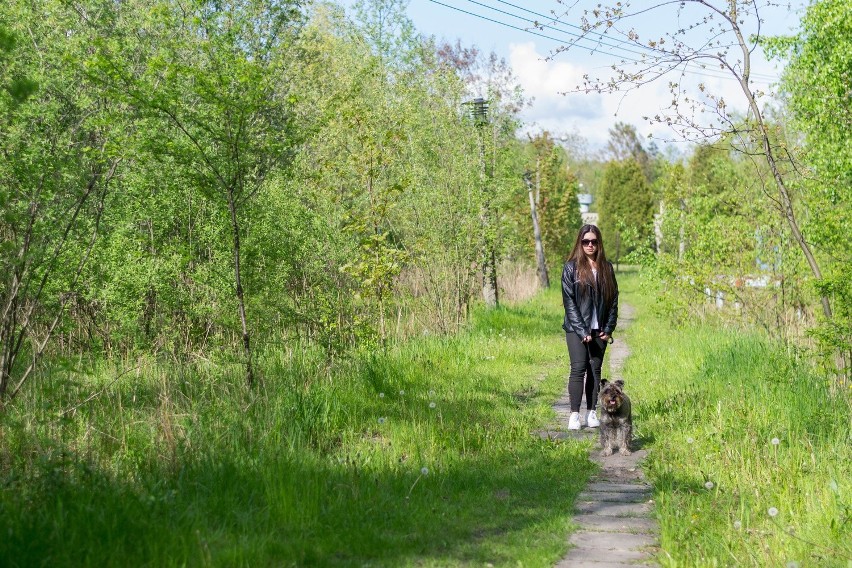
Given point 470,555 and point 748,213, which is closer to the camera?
point 470,555

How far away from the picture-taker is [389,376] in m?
9.84

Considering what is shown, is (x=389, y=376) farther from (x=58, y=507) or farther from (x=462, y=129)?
(x=462, y=129)

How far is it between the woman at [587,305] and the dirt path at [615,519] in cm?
80

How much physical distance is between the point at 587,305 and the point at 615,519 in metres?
2.84

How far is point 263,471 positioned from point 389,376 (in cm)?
398

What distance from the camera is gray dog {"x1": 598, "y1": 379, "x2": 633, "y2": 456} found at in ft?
24.3

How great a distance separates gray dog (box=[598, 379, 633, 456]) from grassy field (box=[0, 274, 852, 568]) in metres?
0.28

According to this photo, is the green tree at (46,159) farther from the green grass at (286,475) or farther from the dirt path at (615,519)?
the dirt path at (615,519)

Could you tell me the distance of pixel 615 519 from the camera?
580cm

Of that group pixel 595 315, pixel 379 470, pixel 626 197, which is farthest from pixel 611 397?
pixel 626 197

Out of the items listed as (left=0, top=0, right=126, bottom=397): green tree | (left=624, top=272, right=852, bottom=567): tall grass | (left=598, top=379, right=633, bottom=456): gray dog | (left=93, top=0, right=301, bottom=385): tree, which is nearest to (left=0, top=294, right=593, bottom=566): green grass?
(left=598, top=379, right=633, bottom=456): gray dog

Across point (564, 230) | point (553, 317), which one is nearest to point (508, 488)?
point (553, 317)

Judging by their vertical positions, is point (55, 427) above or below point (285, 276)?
below

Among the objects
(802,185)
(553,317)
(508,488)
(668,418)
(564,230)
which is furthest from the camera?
(564,230)
